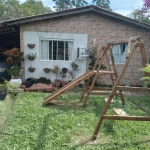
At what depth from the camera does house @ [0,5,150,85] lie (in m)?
9.15

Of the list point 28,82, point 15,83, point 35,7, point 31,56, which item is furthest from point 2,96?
point 35,7

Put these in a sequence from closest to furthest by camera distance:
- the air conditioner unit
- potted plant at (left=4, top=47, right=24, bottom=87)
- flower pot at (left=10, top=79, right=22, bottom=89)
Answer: flower pot at (left=10, top=79, right=22, bottom=89), potted plant at (left=4, top=47, right=24, bottom=87), the air conditioner unit

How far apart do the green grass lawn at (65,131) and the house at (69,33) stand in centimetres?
409

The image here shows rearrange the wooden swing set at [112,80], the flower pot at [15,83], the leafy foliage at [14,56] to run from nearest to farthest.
→ the wooden swing set at [112,80] < the flower pot at [15,83] < the leafy foliage at [14,56]

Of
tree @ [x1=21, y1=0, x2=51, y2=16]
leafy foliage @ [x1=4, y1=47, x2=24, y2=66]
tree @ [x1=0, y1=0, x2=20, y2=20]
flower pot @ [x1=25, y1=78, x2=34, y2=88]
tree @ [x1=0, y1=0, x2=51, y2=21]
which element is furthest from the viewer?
tree @ [x1=21, y1=0, x2=51, y2=16]

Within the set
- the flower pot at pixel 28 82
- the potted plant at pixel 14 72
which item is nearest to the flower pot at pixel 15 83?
the potted plant at pixel 14 72

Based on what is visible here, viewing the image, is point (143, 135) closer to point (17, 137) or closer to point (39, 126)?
point (39, 126)

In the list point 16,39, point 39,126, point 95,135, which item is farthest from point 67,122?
point 16,39

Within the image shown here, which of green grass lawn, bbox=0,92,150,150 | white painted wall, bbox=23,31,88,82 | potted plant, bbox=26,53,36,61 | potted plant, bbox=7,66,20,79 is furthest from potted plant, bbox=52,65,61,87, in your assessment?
green grass lawn, bbox=0,92,150,150

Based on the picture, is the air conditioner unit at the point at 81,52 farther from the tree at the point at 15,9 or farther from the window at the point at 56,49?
the tree at the point at 15,9

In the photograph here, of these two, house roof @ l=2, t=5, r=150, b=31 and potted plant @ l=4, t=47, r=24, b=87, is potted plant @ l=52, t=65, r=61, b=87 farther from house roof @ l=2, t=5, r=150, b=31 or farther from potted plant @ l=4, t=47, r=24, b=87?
house roof @ l=2, t=5, r=150, b=31

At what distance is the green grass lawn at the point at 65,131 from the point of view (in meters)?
3.48

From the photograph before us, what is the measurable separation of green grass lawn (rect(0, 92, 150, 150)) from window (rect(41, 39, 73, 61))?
13.7 feet

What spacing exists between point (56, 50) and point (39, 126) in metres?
5.80
